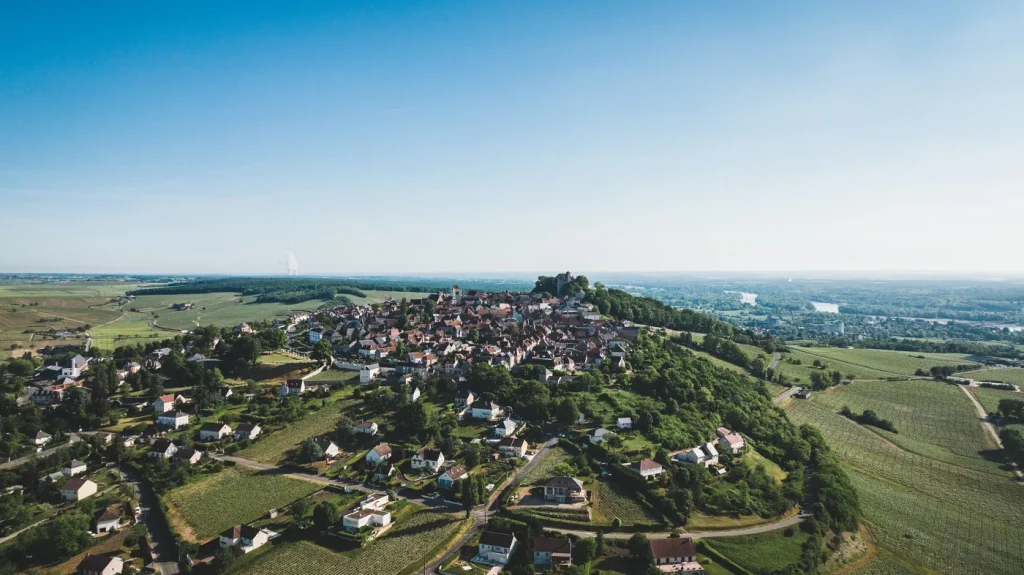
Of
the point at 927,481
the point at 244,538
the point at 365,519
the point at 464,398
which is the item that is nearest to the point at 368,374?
the point at 464,398

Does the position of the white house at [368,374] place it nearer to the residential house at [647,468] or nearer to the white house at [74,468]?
the white house at [74,468]

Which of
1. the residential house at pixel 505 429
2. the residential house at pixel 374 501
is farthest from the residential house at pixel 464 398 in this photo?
the residential house at pixel 374 501

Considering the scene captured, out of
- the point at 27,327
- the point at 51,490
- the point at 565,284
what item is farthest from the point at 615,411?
the point at 27,327

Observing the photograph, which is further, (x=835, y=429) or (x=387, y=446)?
(x=835, y=429)

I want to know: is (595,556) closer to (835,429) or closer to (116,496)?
(116,496)

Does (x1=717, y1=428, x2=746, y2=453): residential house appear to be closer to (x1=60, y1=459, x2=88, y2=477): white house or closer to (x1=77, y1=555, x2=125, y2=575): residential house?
(x1=77, y1=555, x2=125, y2=575): residential house

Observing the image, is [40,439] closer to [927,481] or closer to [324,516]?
[324,516]
